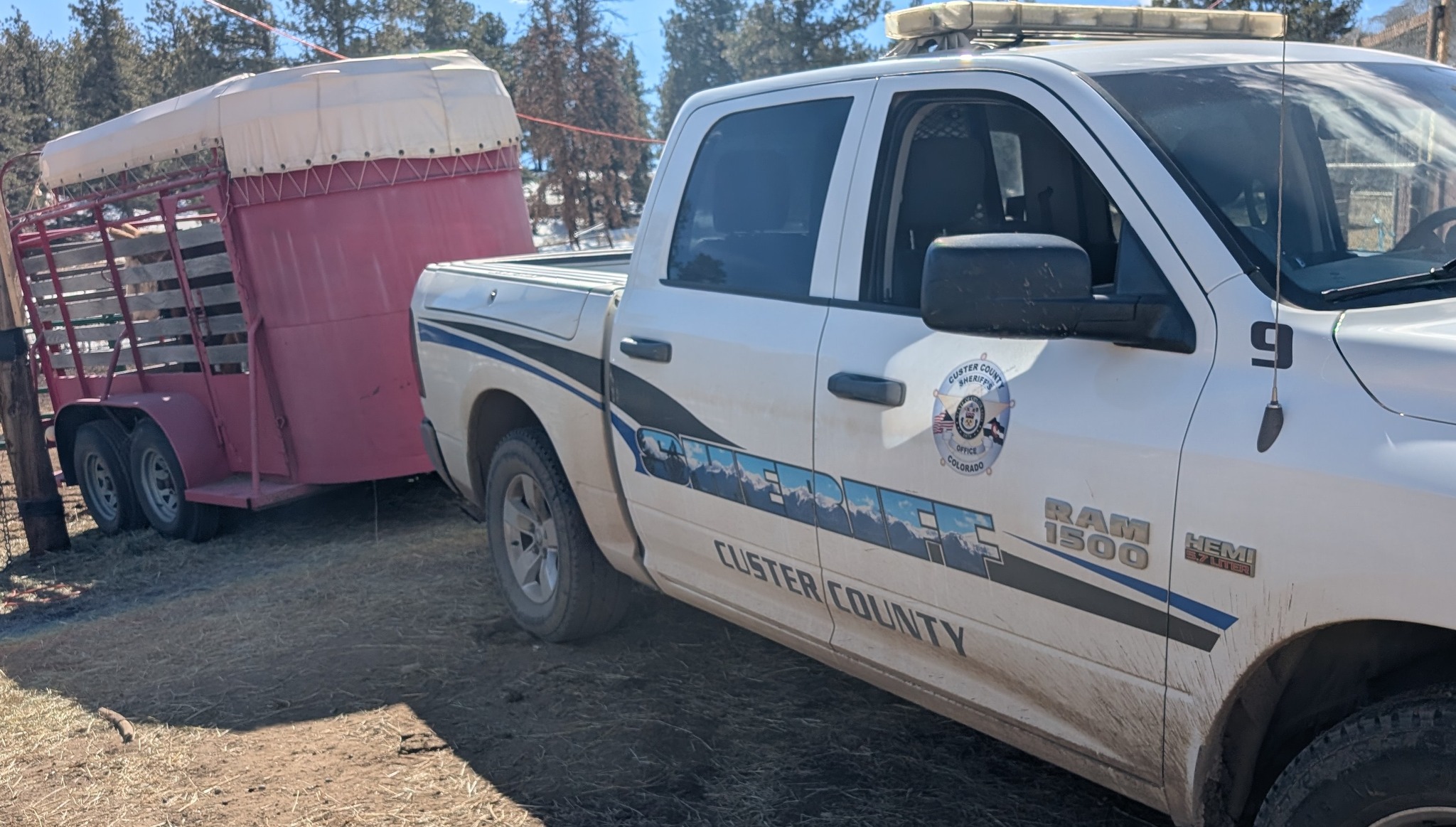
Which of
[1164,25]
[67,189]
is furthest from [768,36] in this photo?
[1164,25]

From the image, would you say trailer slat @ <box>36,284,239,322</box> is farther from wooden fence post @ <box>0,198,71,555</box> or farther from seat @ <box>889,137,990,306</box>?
seat @ <box>889,137,990,306</box>

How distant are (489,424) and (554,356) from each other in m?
0.93

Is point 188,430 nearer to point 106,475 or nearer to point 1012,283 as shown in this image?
point 106,475

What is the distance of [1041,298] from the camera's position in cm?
265

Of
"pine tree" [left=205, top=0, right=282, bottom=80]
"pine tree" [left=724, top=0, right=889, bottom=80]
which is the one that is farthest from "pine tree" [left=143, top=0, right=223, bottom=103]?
"pine tree" [left=724, top=0, right=889, bottom=80]

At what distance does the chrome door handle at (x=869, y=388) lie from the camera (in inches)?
125

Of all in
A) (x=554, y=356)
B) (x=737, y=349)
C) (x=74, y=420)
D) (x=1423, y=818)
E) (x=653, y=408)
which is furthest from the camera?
(x=74, y=420)

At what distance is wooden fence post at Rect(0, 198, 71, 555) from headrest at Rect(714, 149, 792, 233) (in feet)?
17.4

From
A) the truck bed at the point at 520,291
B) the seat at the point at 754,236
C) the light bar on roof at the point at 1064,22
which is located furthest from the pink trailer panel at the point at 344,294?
the light bar on roof at the point at 1064,22

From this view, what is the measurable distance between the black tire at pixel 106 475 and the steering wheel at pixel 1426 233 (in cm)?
762

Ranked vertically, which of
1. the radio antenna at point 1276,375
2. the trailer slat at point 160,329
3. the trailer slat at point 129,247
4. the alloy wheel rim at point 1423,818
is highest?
the trailer slat at point 129,247

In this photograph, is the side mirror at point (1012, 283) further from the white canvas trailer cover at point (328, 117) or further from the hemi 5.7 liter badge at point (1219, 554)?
the white canvas trailer cover at point (328, 117)

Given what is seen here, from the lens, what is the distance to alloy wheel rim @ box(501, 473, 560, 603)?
5.14 m

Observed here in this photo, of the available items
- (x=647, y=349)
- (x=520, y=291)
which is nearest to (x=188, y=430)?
(x=520, y=291)
